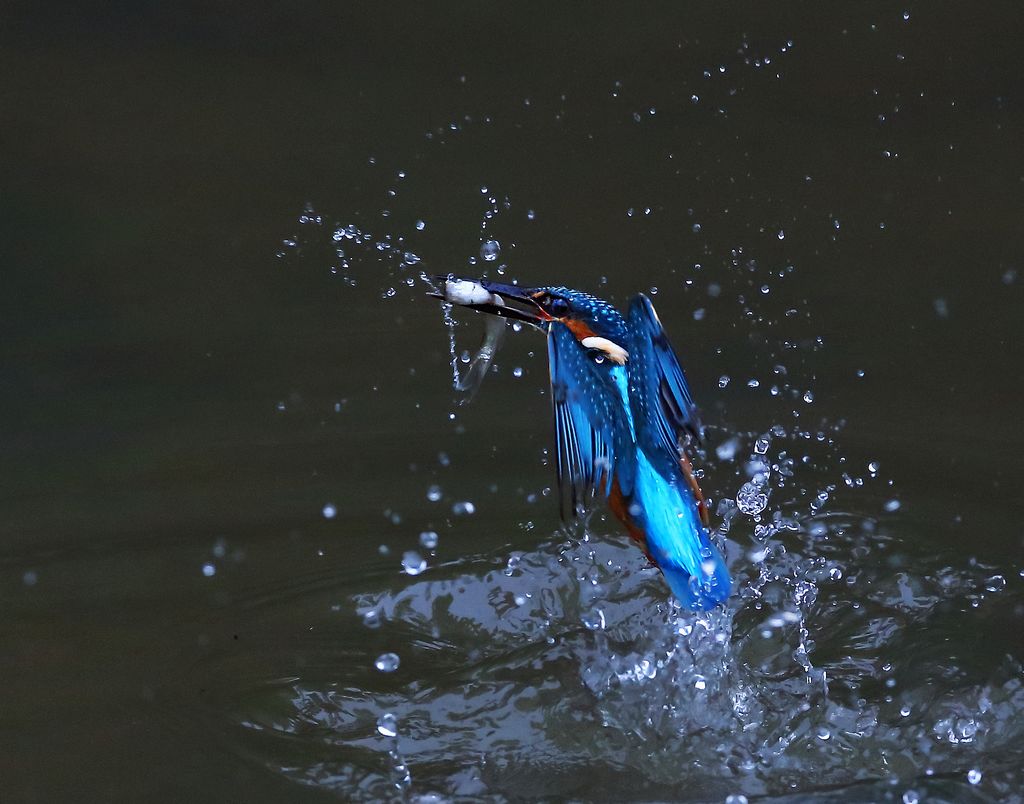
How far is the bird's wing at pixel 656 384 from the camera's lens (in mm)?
1990

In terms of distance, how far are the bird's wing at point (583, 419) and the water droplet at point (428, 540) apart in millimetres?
604

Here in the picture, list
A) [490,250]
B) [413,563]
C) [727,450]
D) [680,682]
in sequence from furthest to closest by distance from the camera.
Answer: [490,250], [727,450], [413,563], [680,682]

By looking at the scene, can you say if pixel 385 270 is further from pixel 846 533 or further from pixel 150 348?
pixel 846 533

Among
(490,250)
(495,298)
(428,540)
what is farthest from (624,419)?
(490,250)

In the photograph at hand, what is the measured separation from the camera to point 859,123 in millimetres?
3629

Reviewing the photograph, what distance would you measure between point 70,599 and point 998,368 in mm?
1821

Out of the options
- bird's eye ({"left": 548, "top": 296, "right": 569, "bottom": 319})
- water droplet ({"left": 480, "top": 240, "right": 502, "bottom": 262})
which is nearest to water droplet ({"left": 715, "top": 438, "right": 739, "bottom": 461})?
water droplet ({"left": 480, "top": 240, "right": 502, "bottom": 262})

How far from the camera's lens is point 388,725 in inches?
79.4

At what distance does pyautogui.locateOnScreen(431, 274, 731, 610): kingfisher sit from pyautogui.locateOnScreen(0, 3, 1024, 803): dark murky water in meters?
0.25

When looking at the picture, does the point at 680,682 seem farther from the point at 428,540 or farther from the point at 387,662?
the point at 428,540

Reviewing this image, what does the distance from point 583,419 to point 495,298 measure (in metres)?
0.20

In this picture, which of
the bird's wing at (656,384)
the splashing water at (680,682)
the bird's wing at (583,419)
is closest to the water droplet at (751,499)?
the splashing water at (680,682)

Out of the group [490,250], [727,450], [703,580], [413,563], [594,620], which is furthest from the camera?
[490,250]

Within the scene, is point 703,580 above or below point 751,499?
below
